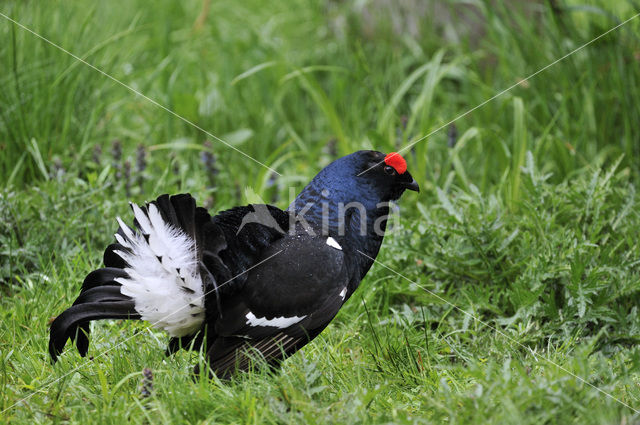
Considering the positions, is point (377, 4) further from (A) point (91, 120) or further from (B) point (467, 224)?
(B) point (467, 224)

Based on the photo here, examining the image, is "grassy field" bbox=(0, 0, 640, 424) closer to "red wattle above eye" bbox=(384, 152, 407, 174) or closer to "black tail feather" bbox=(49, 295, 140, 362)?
"black tail feather" bbox=(49, 295, 140, 362)

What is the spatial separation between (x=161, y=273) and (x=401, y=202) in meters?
2.14

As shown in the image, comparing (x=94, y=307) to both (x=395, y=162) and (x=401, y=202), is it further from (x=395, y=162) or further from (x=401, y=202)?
(x=401, y=202)

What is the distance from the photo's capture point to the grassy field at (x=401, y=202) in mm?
2367

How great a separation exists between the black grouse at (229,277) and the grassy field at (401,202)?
0.16 metres

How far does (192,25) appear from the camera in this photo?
636 centimetres

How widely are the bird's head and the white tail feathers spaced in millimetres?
639

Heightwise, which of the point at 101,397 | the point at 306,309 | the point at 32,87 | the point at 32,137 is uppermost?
the point at 32,87

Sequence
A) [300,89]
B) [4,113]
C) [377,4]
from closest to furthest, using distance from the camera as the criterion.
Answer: [4,113] → [300,89] → [377,4]

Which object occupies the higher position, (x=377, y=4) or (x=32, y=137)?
(x=377, y=4)

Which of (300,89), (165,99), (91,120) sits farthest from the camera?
(300,89)

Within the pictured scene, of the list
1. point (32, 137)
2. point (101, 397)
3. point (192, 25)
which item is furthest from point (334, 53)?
point (101, 397)

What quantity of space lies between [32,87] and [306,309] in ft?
8.63

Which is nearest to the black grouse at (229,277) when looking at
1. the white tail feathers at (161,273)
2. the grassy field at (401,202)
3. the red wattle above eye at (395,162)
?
the white tail feathers at (161,273)
